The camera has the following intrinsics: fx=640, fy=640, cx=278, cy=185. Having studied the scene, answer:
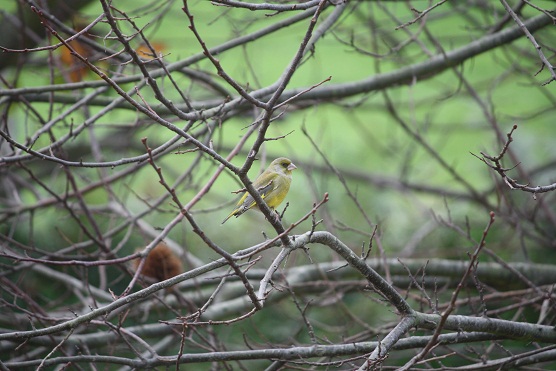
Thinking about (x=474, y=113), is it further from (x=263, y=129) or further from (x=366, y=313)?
(x=263, y=129)

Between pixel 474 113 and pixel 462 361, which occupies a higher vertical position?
pixel 474 113

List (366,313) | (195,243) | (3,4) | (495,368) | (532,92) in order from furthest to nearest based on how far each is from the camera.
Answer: (532,92), (3,4), (195,243), (366,313), (495,368)

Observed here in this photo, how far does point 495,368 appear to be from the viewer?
3.56m

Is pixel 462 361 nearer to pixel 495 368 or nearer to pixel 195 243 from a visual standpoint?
pixel 495 368

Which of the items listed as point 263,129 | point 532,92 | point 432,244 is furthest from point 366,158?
point 263,129

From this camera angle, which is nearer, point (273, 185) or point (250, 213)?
point (273, 185)

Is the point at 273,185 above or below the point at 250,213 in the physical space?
above

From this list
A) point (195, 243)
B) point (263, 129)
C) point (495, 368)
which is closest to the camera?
point (263, 129)

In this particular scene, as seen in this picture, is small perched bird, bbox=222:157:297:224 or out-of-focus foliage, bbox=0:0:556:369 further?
small perched bird, bbox=222:157:297:224

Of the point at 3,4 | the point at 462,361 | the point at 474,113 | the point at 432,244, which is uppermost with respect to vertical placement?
the point at 3,4

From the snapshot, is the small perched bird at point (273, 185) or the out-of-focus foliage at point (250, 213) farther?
the small perched bird at point (273, 185)

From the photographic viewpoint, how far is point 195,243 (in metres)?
7.27

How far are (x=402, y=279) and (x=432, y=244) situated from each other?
1.82 metres

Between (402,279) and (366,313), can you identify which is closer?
(402,279)
